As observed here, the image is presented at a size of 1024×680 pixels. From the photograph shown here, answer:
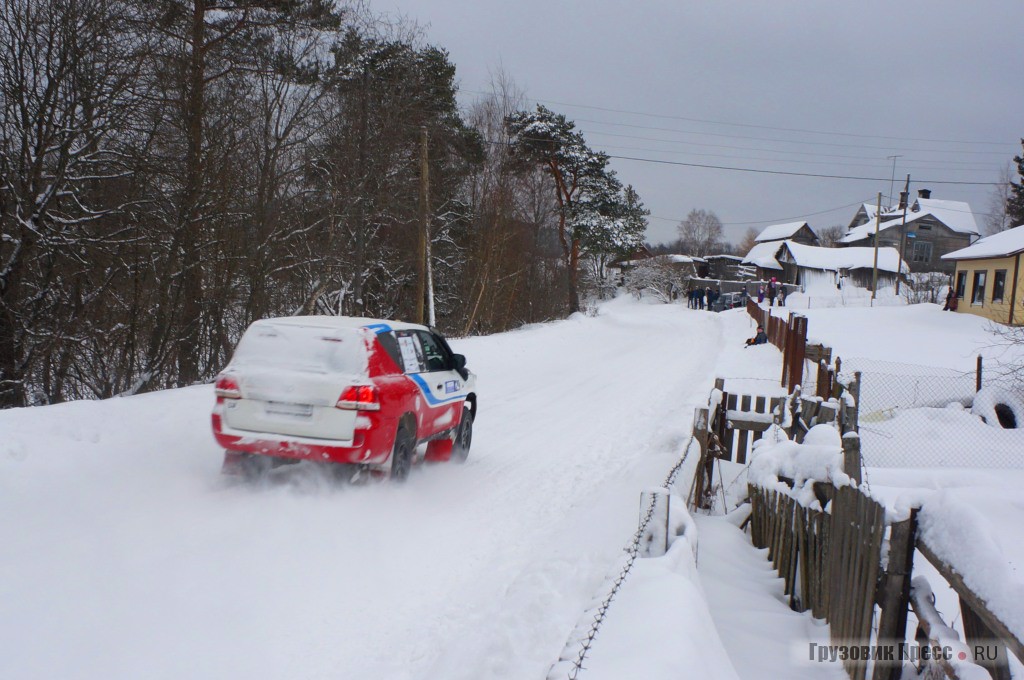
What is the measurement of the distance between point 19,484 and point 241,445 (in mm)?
1891

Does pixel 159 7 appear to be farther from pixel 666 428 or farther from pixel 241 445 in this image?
pixel 666 428

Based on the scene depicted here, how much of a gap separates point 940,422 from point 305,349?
1379cm

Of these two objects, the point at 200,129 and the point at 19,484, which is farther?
the point at 200,129

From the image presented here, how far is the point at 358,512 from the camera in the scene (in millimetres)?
6273

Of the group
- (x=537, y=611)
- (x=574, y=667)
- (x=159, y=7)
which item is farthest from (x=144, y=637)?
(x=159, y=7)

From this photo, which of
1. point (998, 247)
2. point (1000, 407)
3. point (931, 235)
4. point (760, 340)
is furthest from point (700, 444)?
point (931, 235)

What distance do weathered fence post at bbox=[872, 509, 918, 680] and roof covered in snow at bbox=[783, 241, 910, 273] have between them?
68577 mm

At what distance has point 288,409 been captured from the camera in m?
6.50

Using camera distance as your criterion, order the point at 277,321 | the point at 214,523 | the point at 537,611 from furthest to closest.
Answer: the point at 277,321
the point at 214,523
the point at 537,611

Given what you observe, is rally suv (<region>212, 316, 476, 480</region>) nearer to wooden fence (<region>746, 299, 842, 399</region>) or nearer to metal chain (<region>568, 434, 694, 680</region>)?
metal chain (<region>568, 434, 694, 680</region>)

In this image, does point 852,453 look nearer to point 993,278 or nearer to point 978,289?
point 993,278

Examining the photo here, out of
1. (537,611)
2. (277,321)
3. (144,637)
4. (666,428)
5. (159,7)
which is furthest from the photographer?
(159,7)

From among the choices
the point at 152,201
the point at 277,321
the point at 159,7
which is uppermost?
the point at 159,7

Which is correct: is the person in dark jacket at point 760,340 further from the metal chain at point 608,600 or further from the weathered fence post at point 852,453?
the metal chain at point 608,600
